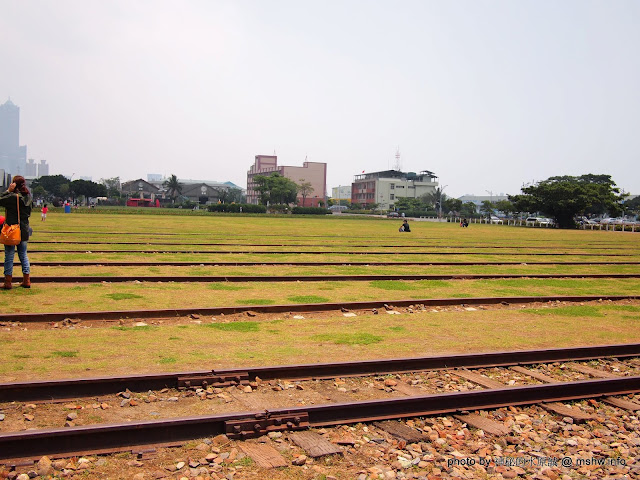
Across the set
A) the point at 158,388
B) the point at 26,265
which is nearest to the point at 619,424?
the point at 158,388

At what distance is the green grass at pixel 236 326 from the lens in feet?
33.0

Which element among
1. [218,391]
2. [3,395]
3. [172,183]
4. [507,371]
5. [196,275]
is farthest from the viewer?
[172,183]

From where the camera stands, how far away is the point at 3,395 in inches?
246

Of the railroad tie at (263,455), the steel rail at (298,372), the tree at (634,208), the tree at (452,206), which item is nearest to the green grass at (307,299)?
the steel rail at (298,372)

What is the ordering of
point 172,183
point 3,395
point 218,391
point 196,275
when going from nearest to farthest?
1. point 3,395
2. point 218,391
3. point 196,275
4. point 172,183

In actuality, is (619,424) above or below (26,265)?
below

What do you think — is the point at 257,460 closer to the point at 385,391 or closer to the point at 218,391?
the point at 218,391

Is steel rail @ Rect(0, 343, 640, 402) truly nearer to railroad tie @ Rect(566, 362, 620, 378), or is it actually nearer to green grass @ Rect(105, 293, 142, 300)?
railroad tie @ Rect(566, 362, 620, 378)

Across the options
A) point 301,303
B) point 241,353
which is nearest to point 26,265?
point 301,303

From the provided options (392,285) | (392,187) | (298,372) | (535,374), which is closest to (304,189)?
(392,187)

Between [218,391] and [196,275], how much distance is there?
1028cm

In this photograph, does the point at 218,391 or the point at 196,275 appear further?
the point at 196,275

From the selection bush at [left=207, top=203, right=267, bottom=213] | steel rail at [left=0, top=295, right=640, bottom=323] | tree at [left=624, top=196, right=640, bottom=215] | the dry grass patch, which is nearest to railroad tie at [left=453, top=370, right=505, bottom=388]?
the dry grass patch

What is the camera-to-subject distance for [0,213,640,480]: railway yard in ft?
17.3
